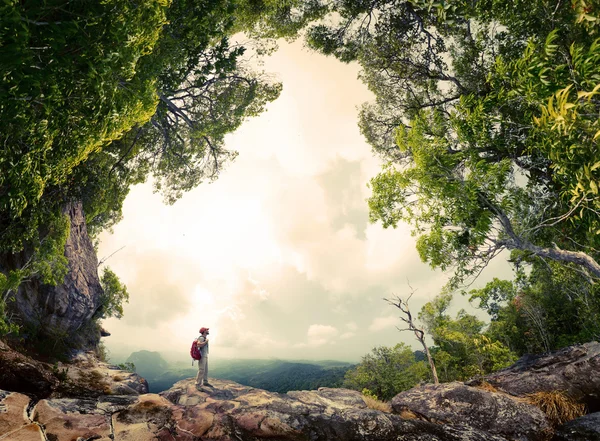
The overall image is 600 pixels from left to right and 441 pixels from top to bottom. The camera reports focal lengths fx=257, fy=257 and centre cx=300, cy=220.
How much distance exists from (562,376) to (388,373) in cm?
2188

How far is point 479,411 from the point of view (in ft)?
22.1

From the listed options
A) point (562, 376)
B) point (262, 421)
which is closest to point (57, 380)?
point (262, 421)

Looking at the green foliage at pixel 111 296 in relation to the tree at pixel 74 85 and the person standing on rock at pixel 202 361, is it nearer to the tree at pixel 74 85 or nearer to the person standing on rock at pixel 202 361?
the tree at pixel 74 85

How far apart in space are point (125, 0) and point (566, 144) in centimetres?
810

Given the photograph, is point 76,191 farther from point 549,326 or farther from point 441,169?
point 549,326

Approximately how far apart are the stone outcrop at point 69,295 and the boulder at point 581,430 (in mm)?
15480

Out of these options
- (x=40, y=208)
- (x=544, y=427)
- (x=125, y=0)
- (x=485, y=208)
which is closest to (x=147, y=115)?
(x=125, y=0)

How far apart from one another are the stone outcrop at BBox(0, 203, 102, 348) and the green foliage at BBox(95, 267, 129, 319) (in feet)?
2.55

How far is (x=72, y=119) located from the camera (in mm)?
5410

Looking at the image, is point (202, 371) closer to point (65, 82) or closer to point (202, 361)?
point (202, 361)

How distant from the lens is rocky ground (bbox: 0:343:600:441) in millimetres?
4570

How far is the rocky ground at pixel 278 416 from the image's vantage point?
4.57m

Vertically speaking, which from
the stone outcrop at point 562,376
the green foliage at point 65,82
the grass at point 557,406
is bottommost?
the grass at point 557,406

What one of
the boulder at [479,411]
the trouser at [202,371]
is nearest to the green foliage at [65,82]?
the trouser at [202,371]
